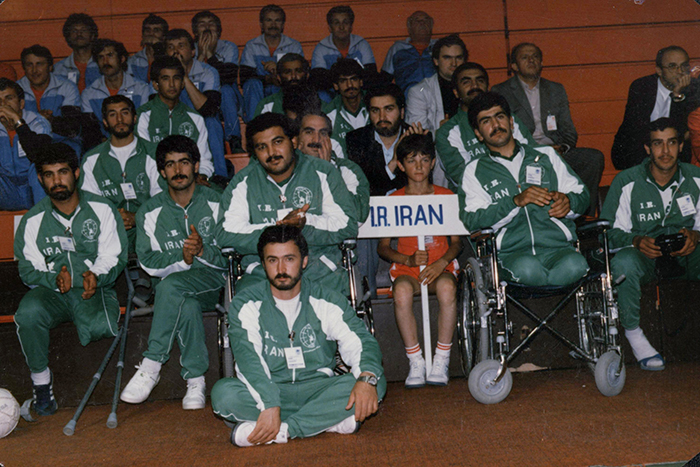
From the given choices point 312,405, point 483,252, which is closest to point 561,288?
point 483,252

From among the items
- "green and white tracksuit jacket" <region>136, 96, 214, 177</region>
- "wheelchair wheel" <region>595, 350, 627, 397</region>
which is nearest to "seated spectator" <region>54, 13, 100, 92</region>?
"green and white tracksuit jacket" <region>136, 96, 214, 177</region>

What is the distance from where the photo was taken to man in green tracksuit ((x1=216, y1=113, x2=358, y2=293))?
131 inches

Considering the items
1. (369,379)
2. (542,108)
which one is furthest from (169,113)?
(369,379)

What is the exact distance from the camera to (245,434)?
8.69 ft

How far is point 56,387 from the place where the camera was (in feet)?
11.7

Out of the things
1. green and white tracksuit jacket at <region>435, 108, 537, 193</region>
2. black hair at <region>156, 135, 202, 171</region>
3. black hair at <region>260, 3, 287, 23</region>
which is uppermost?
black hair at <region>260, 3, 287, 23</region>

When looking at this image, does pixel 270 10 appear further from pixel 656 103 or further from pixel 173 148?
pixel 656 103

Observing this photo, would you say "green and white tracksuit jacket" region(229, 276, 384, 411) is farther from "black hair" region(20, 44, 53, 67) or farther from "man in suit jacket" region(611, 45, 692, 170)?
"black hair" region(20, 44, 53, 67)

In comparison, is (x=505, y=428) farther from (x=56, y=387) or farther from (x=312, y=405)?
(x=56, y=387)

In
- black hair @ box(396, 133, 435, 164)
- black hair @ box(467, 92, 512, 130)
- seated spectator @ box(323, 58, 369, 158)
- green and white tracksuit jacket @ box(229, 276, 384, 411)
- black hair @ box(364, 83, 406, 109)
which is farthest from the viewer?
seated spectator @ box(323, 58, 369, 158)

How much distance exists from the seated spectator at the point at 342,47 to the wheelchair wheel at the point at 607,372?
8.77 feet

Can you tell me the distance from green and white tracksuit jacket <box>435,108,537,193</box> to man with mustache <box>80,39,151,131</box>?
2.16 m

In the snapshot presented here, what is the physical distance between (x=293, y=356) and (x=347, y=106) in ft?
7.27

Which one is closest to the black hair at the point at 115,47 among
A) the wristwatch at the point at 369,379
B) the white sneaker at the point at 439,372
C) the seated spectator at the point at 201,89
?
the seated spectator at the point at 201,89
